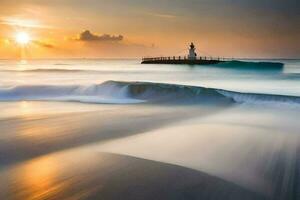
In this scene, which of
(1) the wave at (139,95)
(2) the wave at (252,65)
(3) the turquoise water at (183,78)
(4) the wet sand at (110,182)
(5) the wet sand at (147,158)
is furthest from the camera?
(2) the wave at (252,65)

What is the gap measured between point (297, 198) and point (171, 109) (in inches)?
395

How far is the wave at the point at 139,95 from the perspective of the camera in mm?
17234

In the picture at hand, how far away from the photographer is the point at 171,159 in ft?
21.5

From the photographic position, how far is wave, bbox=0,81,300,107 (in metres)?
17.2

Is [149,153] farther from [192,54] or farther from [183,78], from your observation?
[192,54]

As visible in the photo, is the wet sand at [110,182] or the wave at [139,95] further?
the wave at [139,95]

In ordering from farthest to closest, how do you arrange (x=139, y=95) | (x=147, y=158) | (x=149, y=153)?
1. (x=139, y=95)
2. (x=149, y=153)
3. (x=147, y=158)

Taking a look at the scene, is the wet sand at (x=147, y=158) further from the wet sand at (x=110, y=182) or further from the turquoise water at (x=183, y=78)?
the turquoise water at (x=183, y=78)

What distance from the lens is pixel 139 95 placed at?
→ 19531mm

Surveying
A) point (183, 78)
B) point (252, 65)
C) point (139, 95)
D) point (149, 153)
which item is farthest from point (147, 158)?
point (252, 65)

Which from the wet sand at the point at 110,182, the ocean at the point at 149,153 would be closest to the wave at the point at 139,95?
the ocean at the point at 149,153

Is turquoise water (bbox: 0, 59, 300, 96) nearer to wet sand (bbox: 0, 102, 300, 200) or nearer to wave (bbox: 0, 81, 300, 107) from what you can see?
wave (bbox: 0, 81, 300, 107)

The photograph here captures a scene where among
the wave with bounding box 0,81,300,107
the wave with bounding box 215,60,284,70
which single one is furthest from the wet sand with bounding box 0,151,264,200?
the wave with bounding box 215,60,284,70

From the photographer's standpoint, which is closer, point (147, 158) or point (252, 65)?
point (147, 158)
